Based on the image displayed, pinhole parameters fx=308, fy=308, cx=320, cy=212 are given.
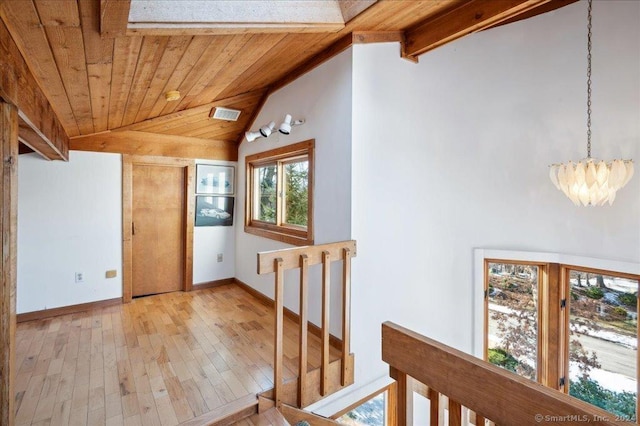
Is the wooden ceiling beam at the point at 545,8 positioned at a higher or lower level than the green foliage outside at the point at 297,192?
higher

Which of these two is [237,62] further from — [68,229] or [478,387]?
[68,229]

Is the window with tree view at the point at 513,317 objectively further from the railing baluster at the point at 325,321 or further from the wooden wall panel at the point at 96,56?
the wooden wall panel at the point at 96,56

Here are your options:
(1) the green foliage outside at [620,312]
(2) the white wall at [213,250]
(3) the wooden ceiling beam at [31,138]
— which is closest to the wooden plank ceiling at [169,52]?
(3) the wooden ceiling beam at [31,138]

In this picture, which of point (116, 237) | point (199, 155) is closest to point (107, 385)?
point (116, 237)

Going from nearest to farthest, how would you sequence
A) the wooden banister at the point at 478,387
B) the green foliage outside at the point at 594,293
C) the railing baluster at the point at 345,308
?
the wooden banister at the point at 478,387 → the railing baluster at the point at 345,308 → the green foliage outside at the point at 594,293

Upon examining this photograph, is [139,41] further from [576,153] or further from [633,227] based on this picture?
[633,227]

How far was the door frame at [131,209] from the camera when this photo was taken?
151 inches

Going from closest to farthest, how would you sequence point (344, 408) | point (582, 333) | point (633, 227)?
point (344, 408) → point (633, 227) → point (582, 333)

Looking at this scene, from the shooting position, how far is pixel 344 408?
2.51 m

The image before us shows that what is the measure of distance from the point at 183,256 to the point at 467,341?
3.76 meters

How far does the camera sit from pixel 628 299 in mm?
2830

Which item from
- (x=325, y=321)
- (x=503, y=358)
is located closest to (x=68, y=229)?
(x=325, y=321)

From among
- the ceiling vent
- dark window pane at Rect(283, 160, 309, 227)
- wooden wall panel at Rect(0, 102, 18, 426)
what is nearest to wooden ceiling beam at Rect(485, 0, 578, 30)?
dark window pane at Rect(283, 160, 309, 227)

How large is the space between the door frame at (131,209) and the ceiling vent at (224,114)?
2.77 feet
